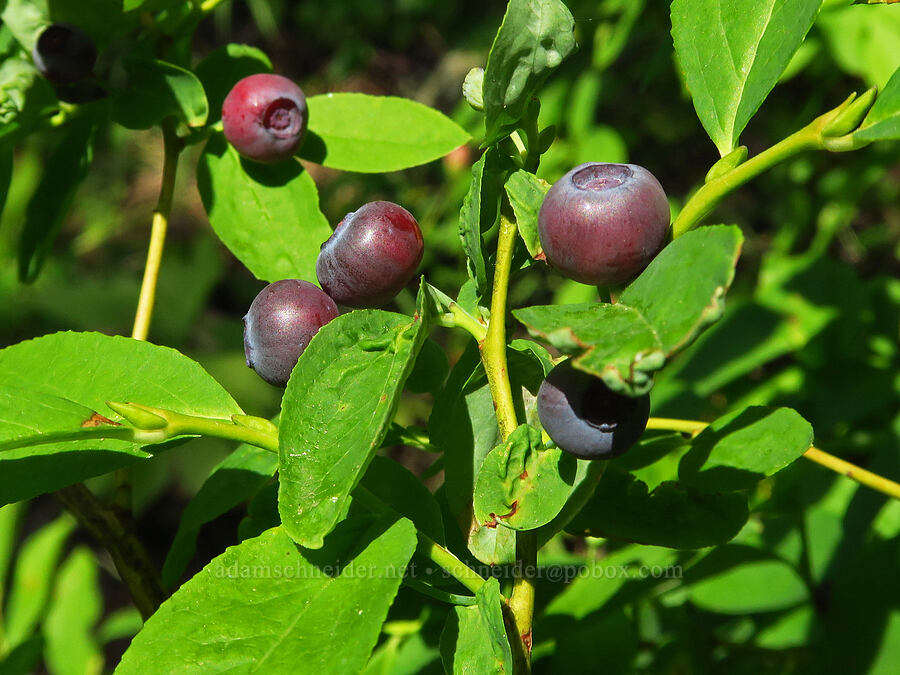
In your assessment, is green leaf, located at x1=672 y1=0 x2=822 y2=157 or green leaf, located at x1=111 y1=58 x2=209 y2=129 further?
green leaf, located at x1=111 y1=58 x2=209 y2=129

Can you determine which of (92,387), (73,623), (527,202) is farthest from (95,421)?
(73,623)

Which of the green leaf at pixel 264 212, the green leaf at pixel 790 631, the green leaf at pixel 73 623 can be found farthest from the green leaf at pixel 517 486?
the green leaf at pixel 73 623

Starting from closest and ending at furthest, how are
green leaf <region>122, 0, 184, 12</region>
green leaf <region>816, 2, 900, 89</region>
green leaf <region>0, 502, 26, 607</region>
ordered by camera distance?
green leaf <region>122, 0, 184, 12</region>, green leaf <region>816, 2, 900, 89</region>, green leaf <region>0, 502, 26, 607</region>

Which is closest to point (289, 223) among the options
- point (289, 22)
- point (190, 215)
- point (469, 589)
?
point (469, 589)

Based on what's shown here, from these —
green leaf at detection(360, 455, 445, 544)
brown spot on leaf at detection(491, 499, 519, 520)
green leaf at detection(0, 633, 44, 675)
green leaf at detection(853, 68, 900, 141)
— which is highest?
green leaf at detection(853, 68, 900, 141)

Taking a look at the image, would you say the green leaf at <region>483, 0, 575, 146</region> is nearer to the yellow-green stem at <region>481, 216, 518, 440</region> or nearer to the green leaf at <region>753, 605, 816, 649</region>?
the yellow-green stem at <region>481, 216, 518, 440</region>

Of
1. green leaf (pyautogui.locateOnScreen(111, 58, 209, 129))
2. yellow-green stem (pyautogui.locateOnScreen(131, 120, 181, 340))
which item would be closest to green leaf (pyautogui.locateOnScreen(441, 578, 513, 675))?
yellow-green stem (pyautogui.locateOnScreen(131, 120, 181, 340))

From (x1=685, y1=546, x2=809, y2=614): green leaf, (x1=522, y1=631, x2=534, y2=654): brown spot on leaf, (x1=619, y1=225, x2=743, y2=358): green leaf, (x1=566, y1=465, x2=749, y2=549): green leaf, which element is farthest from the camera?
(x1=685, y1=546, x2=809, y2=614): green leaf
